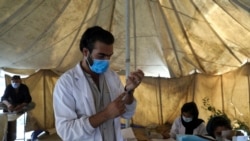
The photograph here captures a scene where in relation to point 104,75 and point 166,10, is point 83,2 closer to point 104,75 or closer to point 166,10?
point 166,10

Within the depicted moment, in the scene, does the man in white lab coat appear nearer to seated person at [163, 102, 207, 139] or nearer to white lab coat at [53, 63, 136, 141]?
white lab coat at [53, 63, 136, 141]

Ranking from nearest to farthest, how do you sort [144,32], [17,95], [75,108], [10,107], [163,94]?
[75,108]
[144,32]
[10,107]
[17,95]
[163,94]

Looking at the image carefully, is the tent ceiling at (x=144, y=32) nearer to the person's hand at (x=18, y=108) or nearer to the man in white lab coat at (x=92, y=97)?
the person's hand at (x=18, y=108)

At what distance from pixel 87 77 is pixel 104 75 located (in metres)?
0.12

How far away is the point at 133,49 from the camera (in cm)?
591

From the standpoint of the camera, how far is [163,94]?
23.2 ft

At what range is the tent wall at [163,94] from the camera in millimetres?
6430

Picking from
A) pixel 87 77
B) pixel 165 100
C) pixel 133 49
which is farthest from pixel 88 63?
pixel 165 100

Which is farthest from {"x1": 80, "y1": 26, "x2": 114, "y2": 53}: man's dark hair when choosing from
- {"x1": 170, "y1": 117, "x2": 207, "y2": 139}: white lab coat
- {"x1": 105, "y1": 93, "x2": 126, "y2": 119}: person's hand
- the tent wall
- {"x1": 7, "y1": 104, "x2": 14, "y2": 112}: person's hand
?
the tent wall

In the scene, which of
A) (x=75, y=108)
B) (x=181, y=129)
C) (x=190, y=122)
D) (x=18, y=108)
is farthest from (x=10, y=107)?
(x=75, y=108)

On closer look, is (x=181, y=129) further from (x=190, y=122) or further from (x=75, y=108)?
(x=75, y=108)

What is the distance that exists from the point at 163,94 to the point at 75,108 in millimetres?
5603

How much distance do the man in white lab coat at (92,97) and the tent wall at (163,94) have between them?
4910mm

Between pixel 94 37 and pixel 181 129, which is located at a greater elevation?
pixel 94 37
